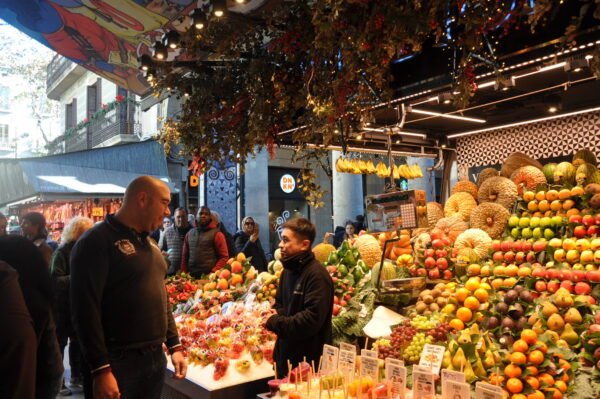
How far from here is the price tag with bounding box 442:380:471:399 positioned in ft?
8.37

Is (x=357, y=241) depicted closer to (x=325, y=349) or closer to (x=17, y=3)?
(x=325, y=349)

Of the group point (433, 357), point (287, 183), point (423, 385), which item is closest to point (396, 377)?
point (423, 385)

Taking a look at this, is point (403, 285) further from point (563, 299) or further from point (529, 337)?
point (529, 337)

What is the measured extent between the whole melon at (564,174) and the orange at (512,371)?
2.99m

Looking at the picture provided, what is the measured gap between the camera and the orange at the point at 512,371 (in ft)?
9.80

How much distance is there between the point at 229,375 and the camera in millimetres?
4008

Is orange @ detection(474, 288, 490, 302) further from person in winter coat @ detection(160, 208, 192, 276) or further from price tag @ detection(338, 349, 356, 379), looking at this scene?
person in winter coat @ detection(160, 208, 192, 276)

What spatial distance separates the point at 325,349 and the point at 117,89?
18.8 meters

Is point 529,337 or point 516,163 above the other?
point 516,163

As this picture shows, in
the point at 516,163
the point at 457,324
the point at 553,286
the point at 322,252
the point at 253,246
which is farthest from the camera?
the point at 253,246

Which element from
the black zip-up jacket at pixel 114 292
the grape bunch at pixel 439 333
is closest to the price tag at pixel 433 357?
the grape bunch at pixel 439 333

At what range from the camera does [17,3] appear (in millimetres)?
7891

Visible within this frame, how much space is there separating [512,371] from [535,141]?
5393 millimetres

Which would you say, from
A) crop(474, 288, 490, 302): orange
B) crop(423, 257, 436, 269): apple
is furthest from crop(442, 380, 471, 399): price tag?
crop(423, 257, 436, 269): apple
